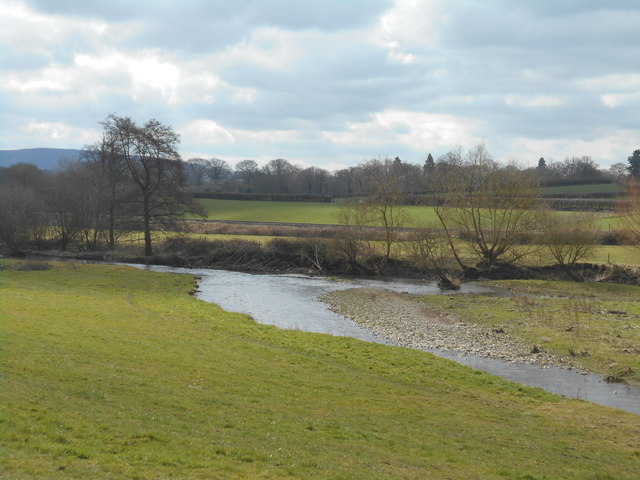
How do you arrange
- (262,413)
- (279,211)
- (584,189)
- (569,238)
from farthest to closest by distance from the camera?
(584,189) < (279,211) < (569,238) < (262,413)

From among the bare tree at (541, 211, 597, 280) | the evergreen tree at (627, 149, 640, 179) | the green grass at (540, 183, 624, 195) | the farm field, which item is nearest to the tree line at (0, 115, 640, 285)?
the bare tree at (541, 211, 597, 280)

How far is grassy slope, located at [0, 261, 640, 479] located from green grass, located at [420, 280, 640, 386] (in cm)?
596

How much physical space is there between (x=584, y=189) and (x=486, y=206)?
6957 cm

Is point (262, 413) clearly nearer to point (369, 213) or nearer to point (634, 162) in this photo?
point (369, 213)

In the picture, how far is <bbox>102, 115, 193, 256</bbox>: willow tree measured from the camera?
189 feet

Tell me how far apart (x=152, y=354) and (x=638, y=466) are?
13807mm

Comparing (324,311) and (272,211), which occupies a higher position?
(272,211)

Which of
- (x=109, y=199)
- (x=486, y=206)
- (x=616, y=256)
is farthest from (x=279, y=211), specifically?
(x=616, y=256)

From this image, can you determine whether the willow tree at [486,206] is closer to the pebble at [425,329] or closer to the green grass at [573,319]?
the green grass at [573,319]

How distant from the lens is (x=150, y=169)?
59.9m

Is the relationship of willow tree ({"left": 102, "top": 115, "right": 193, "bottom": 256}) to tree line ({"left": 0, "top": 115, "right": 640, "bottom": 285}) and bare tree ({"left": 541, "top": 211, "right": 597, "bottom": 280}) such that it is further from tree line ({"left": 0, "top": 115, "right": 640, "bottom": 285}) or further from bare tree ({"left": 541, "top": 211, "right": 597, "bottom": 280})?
bare tree ({"left": 541, "top": 211, "right": 597, "bottom": 280})

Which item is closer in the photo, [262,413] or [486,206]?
[262,413]

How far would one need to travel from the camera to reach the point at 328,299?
3850 centimetres

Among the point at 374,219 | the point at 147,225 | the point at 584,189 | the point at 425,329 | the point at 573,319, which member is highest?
the point at 584,189
